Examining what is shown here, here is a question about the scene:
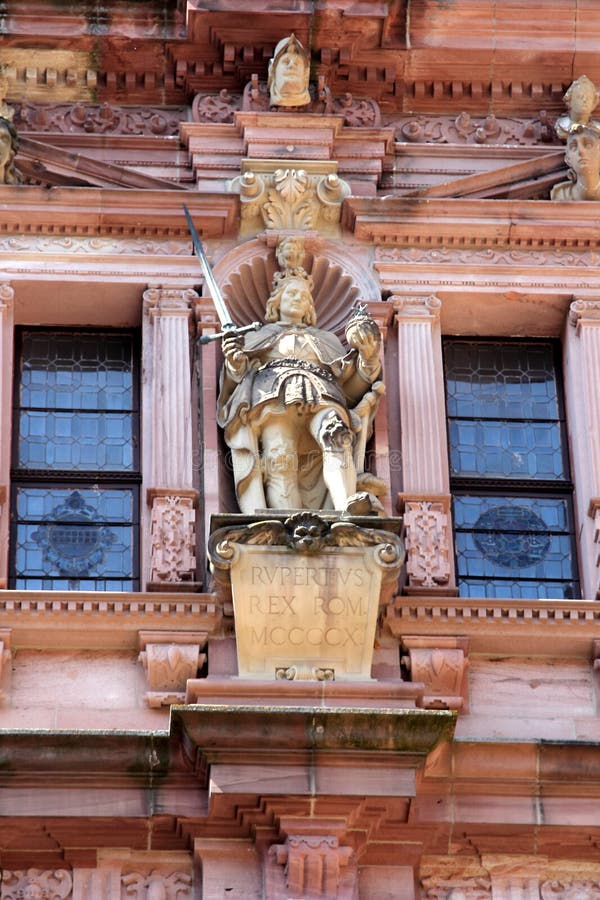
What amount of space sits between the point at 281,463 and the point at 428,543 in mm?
1075

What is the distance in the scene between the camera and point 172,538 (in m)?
21.5

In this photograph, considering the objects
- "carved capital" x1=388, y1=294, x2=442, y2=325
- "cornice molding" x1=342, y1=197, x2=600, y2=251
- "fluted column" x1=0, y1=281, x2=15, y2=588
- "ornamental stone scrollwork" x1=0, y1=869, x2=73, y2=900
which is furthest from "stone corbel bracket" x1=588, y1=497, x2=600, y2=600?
"ornamental stone scrollwork" x1=0, y1=869, x2=73, y2=900

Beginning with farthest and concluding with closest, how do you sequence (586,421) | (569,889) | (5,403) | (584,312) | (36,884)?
(584,312), (586,421), (5,403), (569,889), (36,884)

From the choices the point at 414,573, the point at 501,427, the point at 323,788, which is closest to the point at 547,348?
the point at 501,427

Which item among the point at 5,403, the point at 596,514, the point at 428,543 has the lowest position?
the point at 428,543

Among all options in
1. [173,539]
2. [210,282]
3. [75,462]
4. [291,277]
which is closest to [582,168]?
[291,277]

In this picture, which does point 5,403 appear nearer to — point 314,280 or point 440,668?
point 314,280

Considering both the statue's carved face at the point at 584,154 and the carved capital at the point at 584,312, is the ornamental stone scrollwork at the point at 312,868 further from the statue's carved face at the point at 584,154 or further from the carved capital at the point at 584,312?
the statue's carved face at the point at 584,154

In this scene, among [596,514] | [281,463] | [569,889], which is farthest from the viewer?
[596,514]

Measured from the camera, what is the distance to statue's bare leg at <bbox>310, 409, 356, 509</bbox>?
70.2 feet

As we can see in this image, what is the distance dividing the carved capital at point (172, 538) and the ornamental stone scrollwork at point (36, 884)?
209 centimetres

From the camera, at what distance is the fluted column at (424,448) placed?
70.6 ft

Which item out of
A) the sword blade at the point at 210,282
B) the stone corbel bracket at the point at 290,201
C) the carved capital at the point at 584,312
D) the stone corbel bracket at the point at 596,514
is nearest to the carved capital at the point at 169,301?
the sword blade at the point at 210,282

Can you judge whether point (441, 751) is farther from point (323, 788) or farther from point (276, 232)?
point (276, 232)
